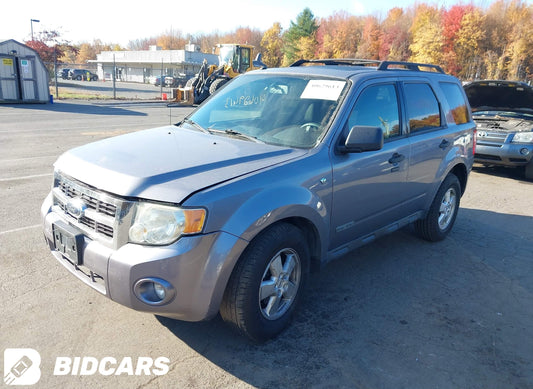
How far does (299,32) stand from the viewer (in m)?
78.0

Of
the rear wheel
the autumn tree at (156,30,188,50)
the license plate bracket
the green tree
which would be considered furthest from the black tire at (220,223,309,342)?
the autumn tree at (156,30,188,50)

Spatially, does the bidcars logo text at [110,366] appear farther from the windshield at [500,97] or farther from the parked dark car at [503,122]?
the windshield at [500,97]

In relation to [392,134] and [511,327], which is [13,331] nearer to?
[392,134]

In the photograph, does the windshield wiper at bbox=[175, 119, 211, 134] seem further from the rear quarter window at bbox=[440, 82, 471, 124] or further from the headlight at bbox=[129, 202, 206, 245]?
the rear quarter window at bbox=[440, 82, 471, 124]

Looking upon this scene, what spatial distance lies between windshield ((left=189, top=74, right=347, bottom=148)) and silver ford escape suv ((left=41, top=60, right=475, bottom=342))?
0.04 ft

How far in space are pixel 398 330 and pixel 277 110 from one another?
203cm

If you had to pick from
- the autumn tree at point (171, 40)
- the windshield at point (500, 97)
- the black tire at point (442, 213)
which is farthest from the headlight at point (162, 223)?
the autumn tree at point (171, 40)

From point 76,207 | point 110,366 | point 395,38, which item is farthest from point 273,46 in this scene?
point 110,366

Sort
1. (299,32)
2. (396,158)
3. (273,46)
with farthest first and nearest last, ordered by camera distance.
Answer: (273,46) → (299,32) → (396,158)

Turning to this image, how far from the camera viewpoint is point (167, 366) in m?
2.71

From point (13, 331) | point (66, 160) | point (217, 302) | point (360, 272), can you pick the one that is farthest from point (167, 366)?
point (360, 272)

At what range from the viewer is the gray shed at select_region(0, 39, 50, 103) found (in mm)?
19188

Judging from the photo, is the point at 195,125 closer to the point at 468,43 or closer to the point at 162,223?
A: the point at 162,223

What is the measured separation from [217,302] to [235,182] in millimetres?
748
